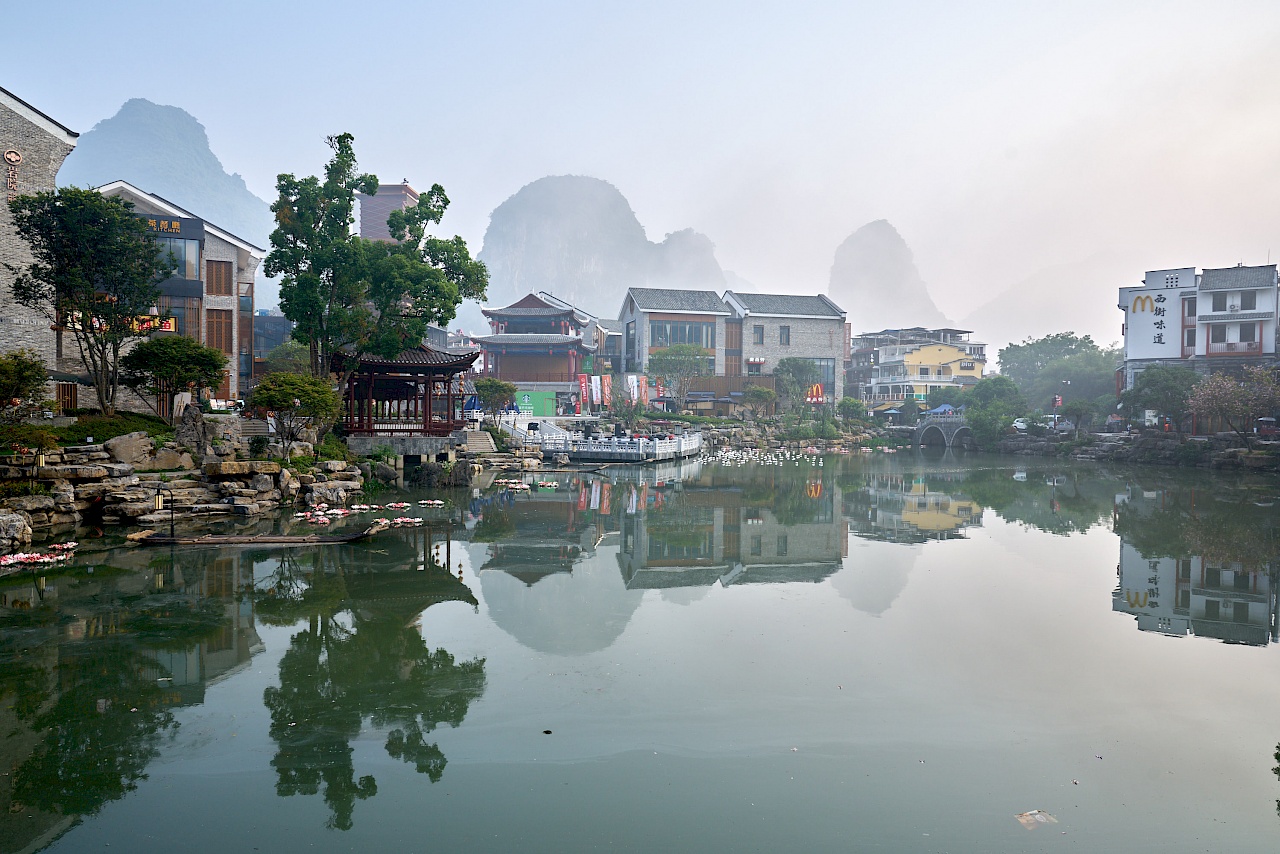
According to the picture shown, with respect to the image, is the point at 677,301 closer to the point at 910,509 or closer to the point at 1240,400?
the point at 1240,400

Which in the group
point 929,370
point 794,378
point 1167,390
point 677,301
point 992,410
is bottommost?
point 992,410

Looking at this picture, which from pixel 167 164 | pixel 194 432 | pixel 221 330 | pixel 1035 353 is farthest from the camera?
pixel 167 164

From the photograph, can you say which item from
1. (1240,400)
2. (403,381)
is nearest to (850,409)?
(1240,400)

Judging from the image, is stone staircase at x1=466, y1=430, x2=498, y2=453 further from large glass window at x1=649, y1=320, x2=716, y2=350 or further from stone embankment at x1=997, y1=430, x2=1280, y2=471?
stone embankment at x1=997, y1=430, x2=1280, y2=471

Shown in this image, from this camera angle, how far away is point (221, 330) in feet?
86.1

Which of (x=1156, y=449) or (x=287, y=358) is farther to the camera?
(x=1156, y=449)

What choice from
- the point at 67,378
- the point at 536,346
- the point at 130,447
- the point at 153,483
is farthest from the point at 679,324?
the point at 153,483

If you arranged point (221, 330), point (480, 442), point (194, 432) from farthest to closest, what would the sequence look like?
point (480, 442) → point (221, 330) → point (194, 432)

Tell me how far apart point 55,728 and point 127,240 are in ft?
45.9

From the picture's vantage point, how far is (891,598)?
9.87 metres

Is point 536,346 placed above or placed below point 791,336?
below

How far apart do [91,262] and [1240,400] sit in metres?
35.5

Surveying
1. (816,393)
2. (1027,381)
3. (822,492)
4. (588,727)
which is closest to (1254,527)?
(822,492)

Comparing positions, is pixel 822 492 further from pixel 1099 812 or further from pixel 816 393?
pixel 816 393
